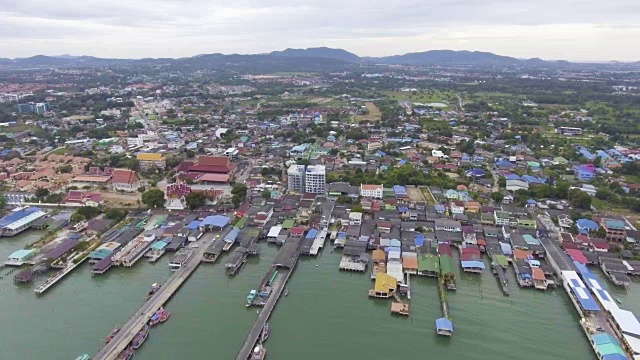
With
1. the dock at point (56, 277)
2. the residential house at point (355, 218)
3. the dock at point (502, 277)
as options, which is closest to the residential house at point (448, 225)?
the dock at point (502, 277)

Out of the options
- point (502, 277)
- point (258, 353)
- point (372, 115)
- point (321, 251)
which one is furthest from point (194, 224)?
point (372, 115)

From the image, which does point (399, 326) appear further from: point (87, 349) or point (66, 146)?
point (66, 146)

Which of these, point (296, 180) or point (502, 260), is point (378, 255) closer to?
point (502, 260)

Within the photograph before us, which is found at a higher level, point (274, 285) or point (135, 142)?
point (135, 142)

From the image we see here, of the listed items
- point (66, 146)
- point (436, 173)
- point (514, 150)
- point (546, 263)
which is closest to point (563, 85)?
point (514, 150)

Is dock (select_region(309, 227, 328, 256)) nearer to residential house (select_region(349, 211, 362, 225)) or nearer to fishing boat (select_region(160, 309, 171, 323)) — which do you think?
residential house (select_region(349, 211, 362, 225))

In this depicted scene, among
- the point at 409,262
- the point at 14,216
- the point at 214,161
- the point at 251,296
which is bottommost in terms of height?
the point at 251,296
